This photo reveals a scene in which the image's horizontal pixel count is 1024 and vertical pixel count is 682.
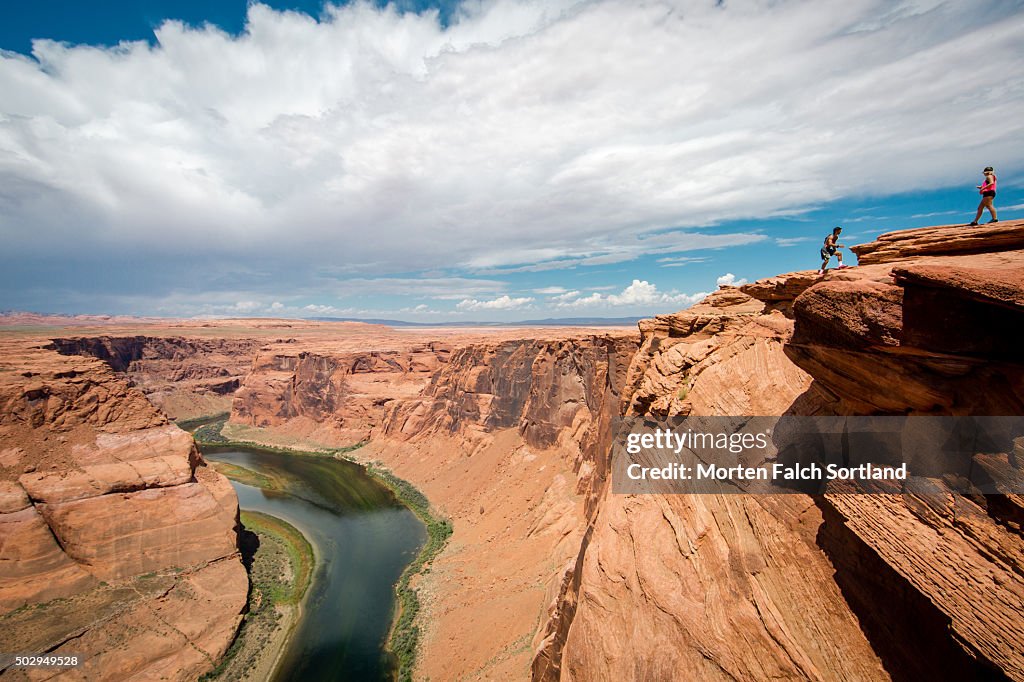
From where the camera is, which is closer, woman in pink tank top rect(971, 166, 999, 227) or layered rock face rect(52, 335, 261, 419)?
woman in pink tank top rect(971, 166, 999, 227)

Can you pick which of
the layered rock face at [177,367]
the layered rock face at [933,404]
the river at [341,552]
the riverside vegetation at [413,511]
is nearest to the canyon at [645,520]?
the layered rock face at [933,404]

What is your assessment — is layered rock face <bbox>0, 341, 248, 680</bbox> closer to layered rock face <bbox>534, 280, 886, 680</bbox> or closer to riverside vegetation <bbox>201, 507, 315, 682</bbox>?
riverside vegetation <bbox>201, 507, 315, 682</bbox>

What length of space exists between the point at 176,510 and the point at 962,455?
42738 mm

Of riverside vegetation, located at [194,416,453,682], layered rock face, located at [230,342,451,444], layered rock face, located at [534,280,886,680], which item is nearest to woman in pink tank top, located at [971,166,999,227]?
layered rock face, located at [534,280,886,680]

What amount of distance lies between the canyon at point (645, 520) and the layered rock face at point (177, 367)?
135 feet

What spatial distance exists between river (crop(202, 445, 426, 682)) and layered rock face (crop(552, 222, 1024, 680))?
2125 cm

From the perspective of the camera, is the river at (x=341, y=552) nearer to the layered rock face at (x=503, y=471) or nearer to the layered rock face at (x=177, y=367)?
the layered rock face at (x=503, y=471)

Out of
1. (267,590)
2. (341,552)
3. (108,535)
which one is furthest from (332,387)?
(108,535)

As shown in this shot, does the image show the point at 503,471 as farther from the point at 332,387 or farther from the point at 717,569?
the point at 332,387

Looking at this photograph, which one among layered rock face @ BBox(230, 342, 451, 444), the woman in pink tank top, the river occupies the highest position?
the woman in pink tank top

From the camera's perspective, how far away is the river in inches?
1099

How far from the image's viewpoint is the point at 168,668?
82.4 ft

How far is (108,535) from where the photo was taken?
2988 centimetres

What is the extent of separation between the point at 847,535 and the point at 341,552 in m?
42.1
